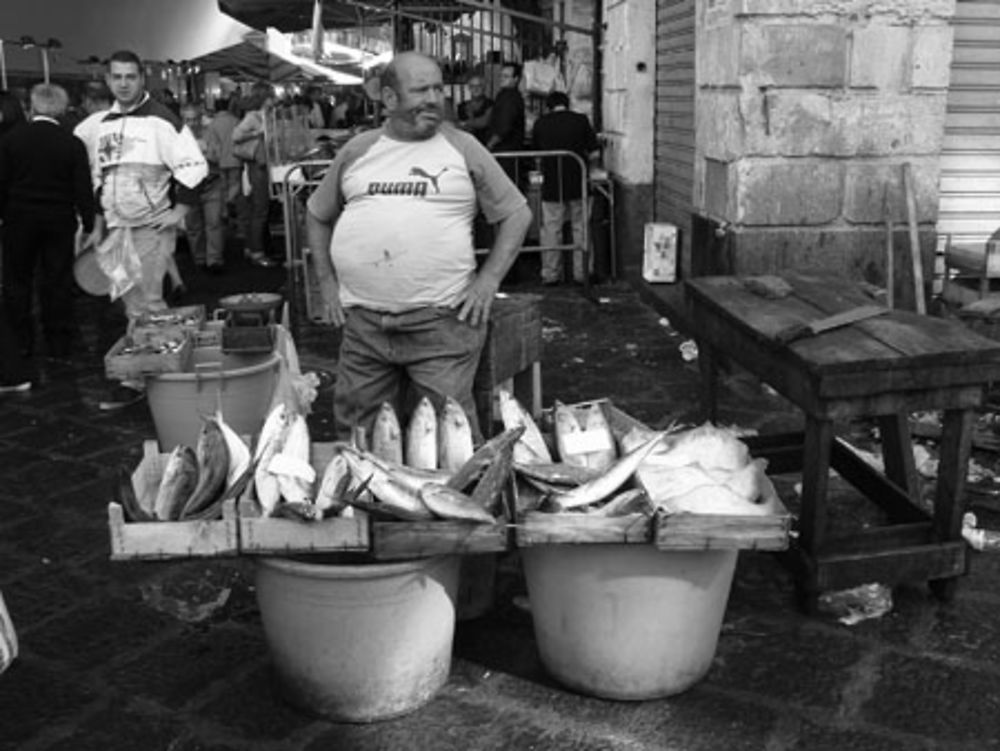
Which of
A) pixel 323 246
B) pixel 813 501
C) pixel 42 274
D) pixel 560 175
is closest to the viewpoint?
pixel 813 501

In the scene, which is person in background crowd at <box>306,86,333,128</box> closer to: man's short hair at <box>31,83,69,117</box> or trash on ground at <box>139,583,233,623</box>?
man's short hair at <box>31,83,69,117</box>

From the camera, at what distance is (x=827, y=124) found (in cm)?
746

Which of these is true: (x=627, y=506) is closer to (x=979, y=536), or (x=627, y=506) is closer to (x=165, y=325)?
(x=979, y=536)

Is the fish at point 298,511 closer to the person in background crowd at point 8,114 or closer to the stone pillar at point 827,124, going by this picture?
the stone pillar at point 827,124

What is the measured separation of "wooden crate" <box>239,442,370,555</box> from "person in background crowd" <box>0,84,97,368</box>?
5.24m

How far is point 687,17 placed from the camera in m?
9.85

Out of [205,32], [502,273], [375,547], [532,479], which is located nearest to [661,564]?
[532,479]

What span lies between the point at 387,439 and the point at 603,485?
0.77 meters

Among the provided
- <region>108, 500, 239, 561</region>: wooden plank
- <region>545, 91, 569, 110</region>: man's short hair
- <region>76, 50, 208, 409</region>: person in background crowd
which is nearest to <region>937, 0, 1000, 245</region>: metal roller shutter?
<region>545, 91, 569, 110</region>: man's short hair

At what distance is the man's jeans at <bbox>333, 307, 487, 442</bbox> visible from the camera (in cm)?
437

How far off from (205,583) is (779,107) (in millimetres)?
4908

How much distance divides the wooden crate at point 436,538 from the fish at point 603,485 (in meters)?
0.24

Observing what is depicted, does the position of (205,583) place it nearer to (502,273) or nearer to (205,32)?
(502,273)

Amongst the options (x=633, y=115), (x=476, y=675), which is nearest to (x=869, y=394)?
(x=476, y=675)
